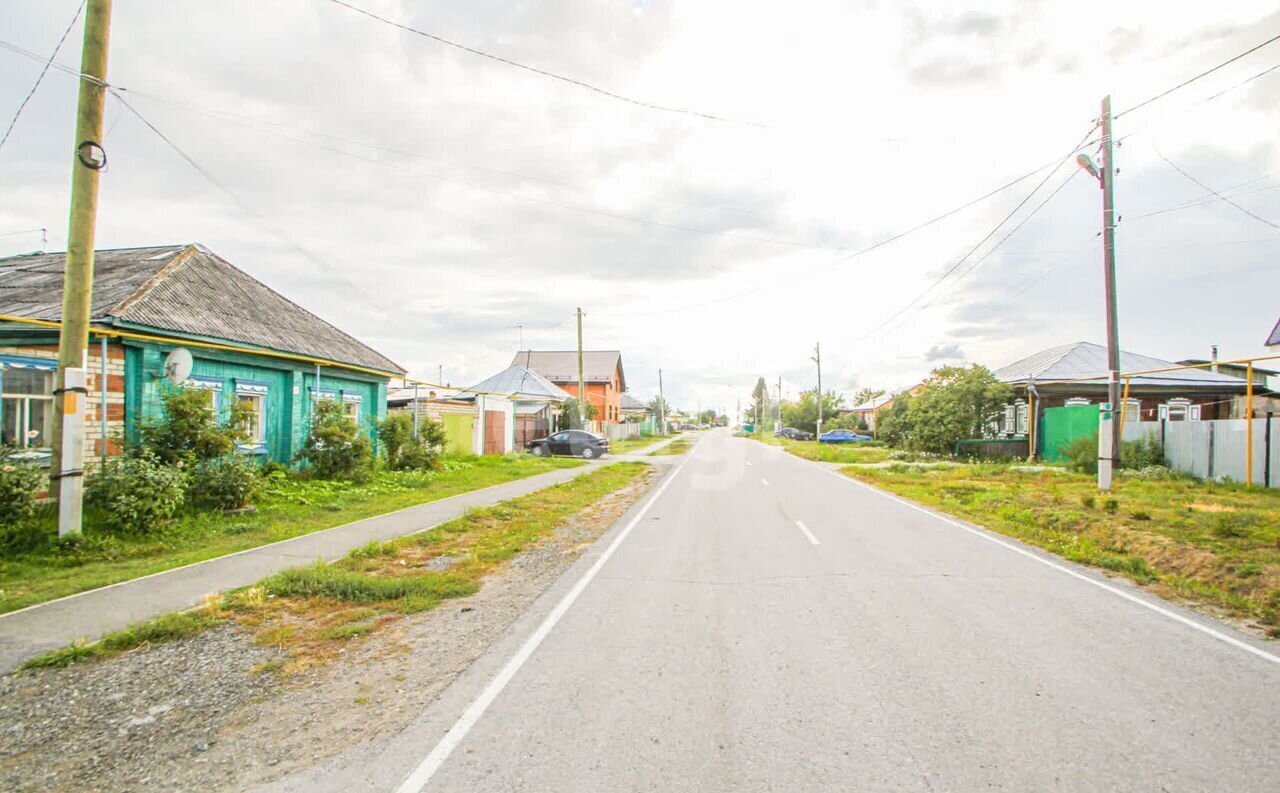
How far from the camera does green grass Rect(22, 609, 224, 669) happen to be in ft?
16.5

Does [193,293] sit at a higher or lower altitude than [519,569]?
higher

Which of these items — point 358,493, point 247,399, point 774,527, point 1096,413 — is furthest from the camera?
point 1096,413

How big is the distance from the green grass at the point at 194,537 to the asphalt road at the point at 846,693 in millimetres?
5273

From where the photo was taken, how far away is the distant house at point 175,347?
36.7 feet

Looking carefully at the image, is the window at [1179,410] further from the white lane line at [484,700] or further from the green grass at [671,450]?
the white lane line at [484,700]

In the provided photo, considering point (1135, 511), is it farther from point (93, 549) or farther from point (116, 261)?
point (116, 261)

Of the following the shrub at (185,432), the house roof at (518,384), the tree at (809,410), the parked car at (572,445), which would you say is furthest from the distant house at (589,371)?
the shrub at (185,432)

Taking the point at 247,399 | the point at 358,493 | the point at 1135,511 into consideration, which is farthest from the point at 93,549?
the point at 1135,511

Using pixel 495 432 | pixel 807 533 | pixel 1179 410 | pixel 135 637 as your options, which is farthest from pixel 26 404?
pixel 1179 410

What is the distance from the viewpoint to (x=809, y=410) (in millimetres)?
79625

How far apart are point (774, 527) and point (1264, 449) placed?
14.1 meters

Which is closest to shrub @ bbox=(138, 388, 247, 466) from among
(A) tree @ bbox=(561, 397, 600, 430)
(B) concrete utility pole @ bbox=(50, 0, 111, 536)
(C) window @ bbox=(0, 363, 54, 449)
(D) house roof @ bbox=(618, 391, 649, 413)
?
(C) window @ bbox=(0, 363, 54, 449)

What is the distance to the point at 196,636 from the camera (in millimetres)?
5625

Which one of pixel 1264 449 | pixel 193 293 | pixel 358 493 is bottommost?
pixel 358 493
